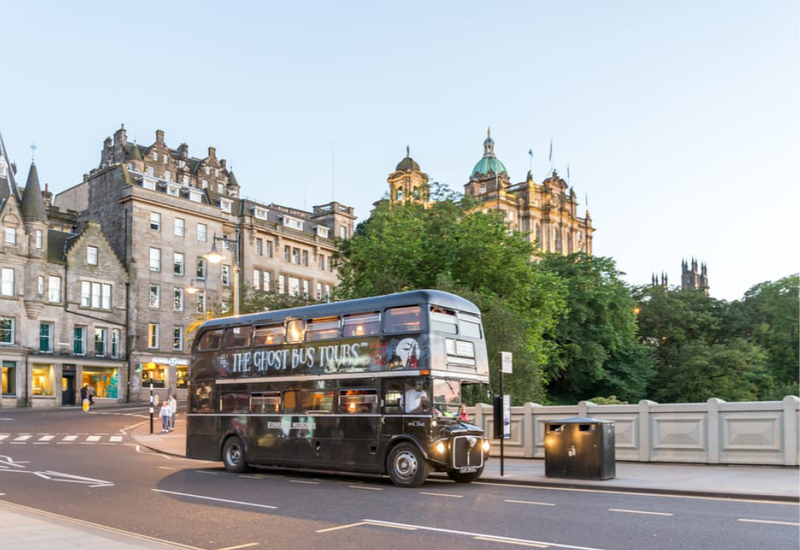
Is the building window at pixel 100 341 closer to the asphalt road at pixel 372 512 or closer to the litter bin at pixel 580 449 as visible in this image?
the asphalt road at pixel 372 512

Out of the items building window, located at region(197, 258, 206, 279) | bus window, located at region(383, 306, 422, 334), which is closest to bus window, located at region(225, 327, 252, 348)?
bus window, located at region(383, 306, 422, 334)

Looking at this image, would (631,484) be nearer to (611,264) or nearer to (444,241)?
(444,241)

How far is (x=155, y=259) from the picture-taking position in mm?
69062

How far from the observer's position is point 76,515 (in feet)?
43.0

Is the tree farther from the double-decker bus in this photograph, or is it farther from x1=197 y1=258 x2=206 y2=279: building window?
the double-decker bus

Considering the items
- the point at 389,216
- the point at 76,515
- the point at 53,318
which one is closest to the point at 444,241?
the point at 389,216

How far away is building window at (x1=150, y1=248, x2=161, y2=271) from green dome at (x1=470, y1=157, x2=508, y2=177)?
67150 millimetres

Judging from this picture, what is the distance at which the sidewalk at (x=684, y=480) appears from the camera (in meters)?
15.1

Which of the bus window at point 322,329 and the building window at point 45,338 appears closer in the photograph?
the bus window at point 322,329

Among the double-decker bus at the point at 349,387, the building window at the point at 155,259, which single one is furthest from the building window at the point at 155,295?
the double-decker bus at the point at 349,387

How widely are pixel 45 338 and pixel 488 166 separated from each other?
8196cm

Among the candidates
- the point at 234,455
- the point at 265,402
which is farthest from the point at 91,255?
the point at 265,402

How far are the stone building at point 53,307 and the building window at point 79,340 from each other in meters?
0.07

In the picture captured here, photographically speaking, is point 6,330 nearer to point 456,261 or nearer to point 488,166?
point 456,261
